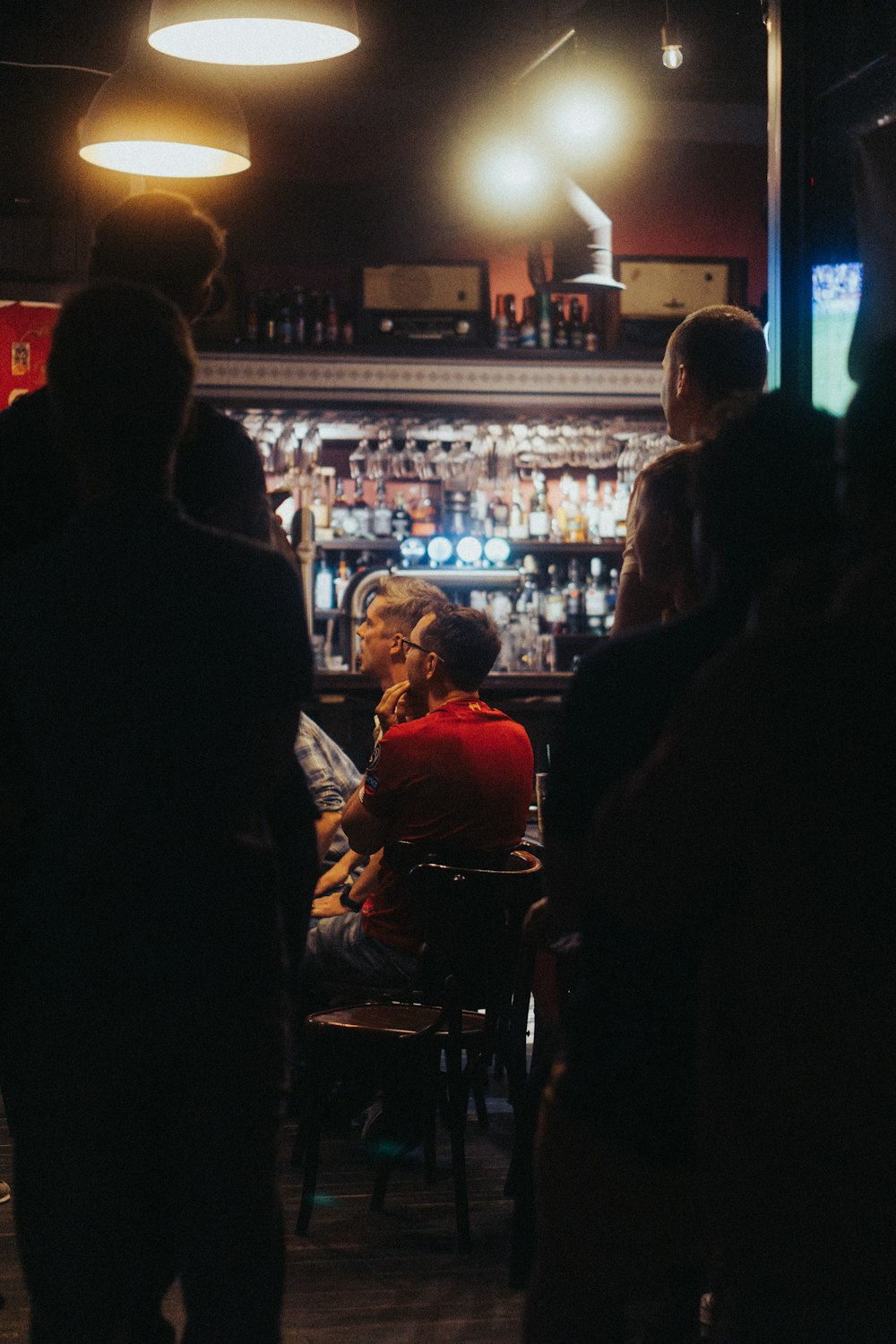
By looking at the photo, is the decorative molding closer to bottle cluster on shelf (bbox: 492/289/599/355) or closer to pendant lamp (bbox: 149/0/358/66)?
bottle cluster on shelf (bbox: 492/289/599/355)

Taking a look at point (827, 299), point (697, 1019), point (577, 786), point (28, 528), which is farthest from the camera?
point (827, 299)

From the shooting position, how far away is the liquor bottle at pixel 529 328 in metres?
8.25

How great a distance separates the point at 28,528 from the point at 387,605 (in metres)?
2.78

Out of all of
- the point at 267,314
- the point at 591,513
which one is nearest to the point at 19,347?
the point at 267,314

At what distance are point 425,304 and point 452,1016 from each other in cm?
548

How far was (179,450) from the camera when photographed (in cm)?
195

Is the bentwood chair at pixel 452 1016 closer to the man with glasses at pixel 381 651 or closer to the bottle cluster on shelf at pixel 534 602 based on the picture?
the man with glasses at pixel 381 651

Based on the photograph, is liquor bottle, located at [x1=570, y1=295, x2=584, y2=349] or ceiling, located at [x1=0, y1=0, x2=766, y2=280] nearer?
ceiling, located at [x1=0, y1=0, x2=766, y2=280]

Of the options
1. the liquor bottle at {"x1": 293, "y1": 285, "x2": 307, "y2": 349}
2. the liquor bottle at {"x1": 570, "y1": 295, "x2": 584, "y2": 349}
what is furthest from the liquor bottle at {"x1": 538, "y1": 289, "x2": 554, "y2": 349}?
the liquor bottle at {"x1": 293, "y1": 285, "x2": 307, "y2": 349}

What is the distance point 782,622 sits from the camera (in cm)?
126

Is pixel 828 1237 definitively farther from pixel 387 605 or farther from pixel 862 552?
pixel 387 605

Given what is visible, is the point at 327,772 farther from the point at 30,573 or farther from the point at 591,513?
the point at 591,513

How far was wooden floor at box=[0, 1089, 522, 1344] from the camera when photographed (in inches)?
116

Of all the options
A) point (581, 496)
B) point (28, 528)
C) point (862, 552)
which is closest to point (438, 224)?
point (581, 496)
